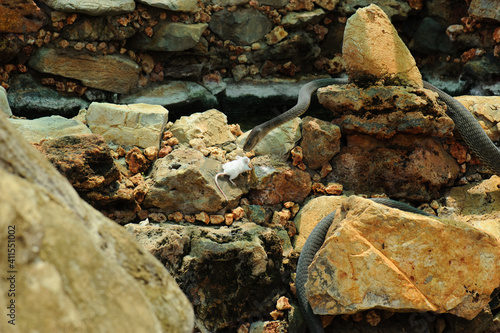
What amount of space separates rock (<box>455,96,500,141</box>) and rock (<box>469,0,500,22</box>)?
2259 millimetres

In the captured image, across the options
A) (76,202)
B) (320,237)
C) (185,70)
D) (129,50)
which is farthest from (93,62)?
(76,202)

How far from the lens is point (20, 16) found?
571 centimetres

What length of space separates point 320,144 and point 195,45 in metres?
2.98

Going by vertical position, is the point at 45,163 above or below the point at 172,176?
above

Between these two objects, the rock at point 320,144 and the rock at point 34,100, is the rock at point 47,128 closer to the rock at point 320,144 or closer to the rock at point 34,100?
the rock at point 34,100

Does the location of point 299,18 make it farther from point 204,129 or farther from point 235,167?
point 235,167

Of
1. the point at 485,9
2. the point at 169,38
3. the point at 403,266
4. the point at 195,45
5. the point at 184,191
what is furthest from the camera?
the point at 485,9

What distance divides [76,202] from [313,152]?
136 inches

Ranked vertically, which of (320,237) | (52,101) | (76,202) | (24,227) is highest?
(24,227)

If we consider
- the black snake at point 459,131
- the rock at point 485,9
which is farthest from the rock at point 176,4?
the rock at point 485,9

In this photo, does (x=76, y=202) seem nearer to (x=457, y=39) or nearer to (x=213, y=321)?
(x=213, y=321)

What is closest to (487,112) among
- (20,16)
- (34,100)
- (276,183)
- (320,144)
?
(320,144)

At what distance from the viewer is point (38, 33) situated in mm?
5887

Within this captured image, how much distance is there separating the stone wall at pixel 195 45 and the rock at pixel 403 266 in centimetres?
410
